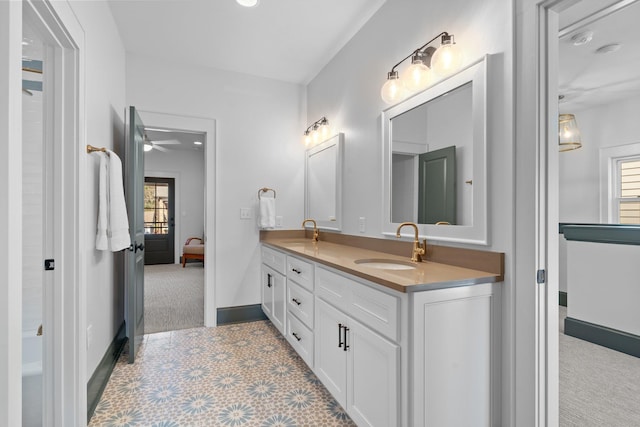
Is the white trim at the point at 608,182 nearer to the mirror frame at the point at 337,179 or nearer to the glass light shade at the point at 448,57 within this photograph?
the mirror frame at the point at 337,179

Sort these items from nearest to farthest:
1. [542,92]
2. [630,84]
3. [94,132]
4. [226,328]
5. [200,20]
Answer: [542,92], [94,132], [200,20], [226,328], [630,84]

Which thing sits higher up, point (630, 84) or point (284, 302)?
point (630, 84)

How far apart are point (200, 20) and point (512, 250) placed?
2632 millimetres

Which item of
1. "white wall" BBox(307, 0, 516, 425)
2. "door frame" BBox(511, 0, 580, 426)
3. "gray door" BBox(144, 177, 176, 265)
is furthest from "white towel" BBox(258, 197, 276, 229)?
"gray door" BBox(144, 177, 176, 265)

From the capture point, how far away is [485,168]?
148 cm

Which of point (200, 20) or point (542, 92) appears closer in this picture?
point (542, 92)

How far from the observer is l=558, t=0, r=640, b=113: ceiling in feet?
5.92

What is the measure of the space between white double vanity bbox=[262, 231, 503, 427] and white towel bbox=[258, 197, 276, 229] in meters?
1.56

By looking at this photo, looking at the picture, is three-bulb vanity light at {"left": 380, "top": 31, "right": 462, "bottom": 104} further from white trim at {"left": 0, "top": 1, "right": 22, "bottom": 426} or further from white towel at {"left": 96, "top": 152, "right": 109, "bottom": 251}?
white towel at {"left": 96, "top": 152, "right": 109, "bottom": 251}

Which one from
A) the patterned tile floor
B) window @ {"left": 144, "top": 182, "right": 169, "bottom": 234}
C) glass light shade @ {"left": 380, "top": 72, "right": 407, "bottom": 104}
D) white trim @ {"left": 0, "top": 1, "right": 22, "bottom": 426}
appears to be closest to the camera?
white trim @ {"left": 0, "top": 1, "right": 22, "bottom": 426}

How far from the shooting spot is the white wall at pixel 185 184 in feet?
23.4

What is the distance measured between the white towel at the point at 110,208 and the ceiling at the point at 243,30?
1.19 metres

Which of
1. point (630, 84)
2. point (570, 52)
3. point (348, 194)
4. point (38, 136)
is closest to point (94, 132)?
point (38, 136)

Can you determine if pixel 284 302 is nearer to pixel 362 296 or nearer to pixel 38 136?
pixel 362 296
